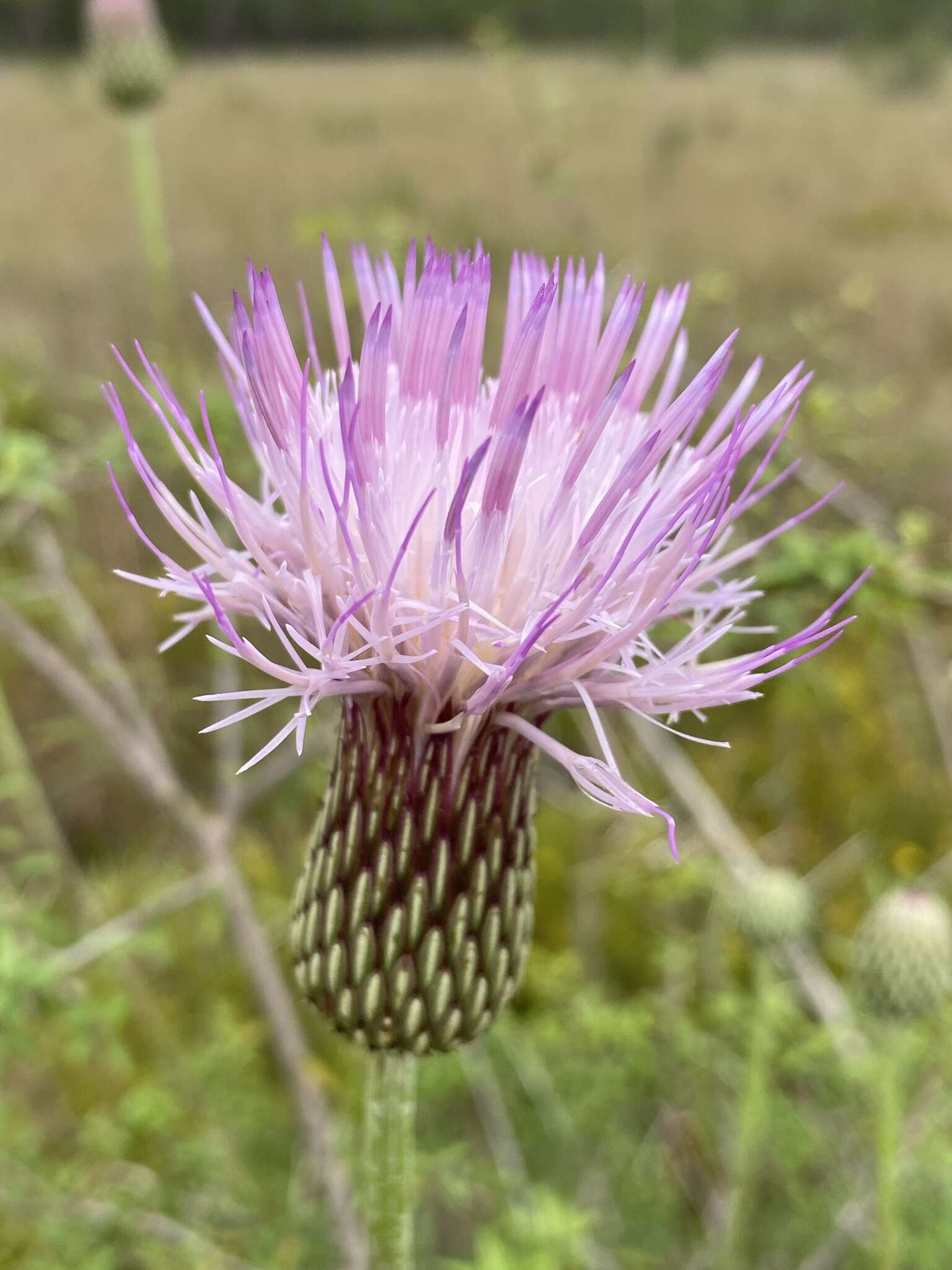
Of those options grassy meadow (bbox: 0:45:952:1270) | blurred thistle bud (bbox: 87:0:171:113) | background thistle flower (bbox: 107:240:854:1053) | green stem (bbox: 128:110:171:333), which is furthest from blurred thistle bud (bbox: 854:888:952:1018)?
blurred thistle bud (bbox: 87:0:171:113)

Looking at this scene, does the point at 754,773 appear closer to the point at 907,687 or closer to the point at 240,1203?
the point at 907,687

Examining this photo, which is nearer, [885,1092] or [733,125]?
[885,1092]

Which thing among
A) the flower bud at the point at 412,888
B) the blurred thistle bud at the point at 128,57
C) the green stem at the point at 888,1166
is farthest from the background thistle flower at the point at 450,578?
the blurred thistle bud at the point at 128,57

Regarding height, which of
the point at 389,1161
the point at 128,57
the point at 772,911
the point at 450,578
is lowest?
the point at 389,1161

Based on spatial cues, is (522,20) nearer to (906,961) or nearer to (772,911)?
(772,911)

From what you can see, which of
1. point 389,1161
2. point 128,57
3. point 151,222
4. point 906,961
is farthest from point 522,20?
point 389,1161

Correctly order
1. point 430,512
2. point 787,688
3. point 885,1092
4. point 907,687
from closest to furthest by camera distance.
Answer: point 430,512 → point 885,1092 → point 787,688 → point 907,687

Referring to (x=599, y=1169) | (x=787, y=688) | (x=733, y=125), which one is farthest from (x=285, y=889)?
(x=733, y=125)
